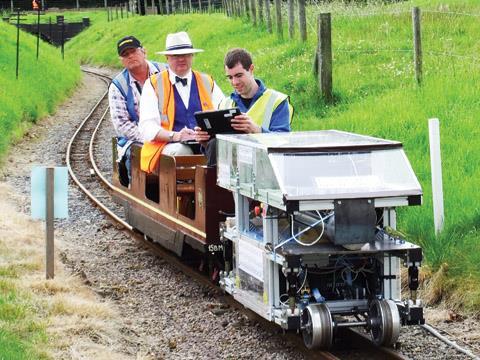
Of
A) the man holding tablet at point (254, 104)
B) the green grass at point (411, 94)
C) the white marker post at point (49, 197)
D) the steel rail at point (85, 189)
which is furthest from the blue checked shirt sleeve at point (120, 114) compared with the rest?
the green grass at point (411, 94)

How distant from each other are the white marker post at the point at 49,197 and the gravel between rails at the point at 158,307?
0.55 meters

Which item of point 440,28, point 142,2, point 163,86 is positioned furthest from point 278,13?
point 142,2

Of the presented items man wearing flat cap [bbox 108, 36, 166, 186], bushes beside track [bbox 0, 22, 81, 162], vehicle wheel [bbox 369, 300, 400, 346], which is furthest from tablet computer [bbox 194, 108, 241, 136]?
bushes beside track [bbox 0, 22, 81, 162]

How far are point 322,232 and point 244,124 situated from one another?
1.68m

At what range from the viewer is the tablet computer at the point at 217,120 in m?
8.70

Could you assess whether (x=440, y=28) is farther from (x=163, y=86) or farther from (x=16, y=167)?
(x=163, y=86)

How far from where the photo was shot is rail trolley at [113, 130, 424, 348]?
7105 mm

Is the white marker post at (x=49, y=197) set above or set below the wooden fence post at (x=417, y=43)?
below

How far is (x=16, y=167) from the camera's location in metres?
18.9

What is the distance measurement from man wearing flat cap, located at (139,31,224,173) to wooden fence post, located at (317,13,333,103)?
6417 millimetres

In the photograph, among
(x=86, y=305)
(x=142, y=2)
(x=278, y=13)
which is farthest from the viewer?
(x=142, y=2)

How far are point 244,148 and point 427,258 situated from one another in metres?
2.12

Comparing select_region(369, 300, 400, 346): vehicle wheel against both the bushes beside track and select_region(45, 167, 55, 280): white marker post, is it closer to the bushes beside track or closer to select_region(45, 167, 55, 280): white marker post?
select_region(45, 167, 55, 280): white marker post

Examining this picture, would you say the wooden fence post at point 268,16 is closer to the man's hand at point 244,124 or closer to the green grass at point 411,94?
the green grass at point 411,94
